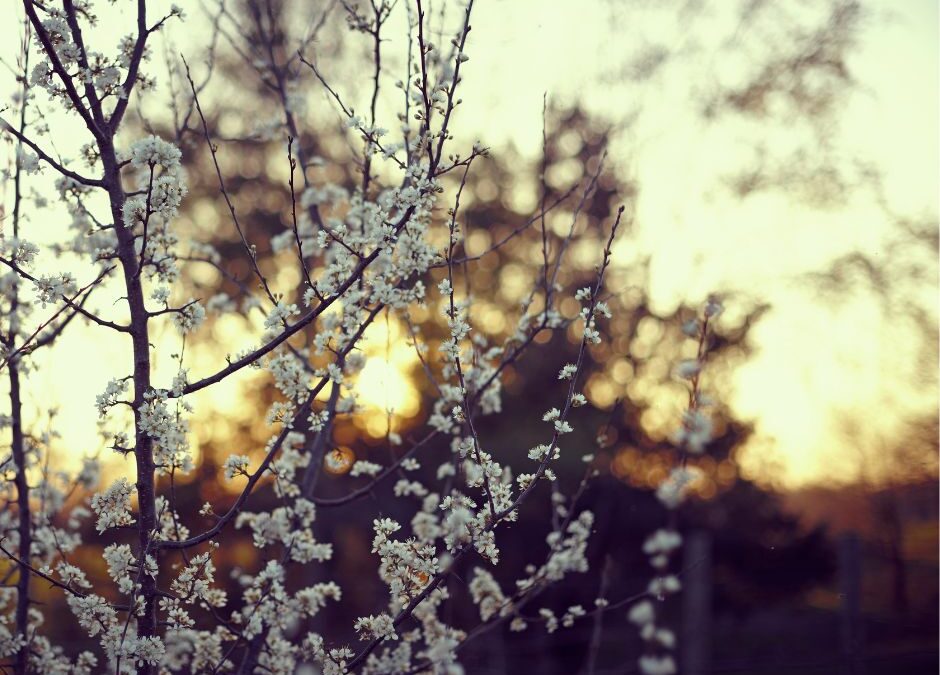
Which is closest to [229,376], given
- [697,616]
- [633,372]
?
[697,616]

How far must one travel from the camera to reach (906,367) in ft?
20.2

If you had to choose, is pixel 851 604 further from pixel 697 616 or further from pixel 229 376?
pixel 229 376

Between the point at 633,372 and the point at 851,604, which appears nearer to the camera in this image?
the point at 851,604

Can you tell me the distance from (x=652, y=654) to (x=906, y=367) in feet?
19.3

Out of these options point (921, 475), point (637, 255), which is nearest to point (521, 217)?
point (637, 255)

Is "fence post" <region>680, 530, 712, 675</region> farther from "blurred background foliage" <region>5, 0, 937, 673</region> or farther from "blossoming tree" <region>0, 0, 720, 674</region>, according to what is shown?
"blossoming tree" <region>0, 0, 720, 674</region>

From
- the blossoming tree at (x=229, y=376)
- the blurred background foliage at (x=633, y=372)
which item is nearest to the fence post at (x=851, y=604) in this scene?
the blurred background foliage at (x=633, y=372)

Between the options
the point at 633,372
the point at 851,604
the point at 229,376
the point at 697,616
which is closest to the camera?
the point at 229,376

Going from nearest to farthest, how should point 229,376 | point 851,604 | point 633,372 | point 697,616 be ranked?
point 229,376 < point 851,604 < point 697,616 < point 633,372

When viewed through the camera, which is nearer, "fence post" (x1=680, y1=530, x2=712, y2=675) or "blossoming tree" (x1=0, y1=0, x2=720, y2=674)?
"blossoming tree" (x1=0, y1=0, x2=720, y2=674)

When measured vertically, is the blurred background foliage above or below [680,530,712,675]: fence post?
above

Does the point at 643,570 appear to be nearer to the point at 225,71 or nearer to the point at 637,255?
the point at 637,255

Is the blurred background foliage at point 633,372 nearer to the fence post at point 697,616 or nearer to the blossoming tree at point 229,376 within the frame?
the fence post at point 697,616

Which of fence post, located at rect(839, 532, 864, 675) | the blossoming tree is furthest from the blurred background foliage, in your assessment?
the blossoming tree
